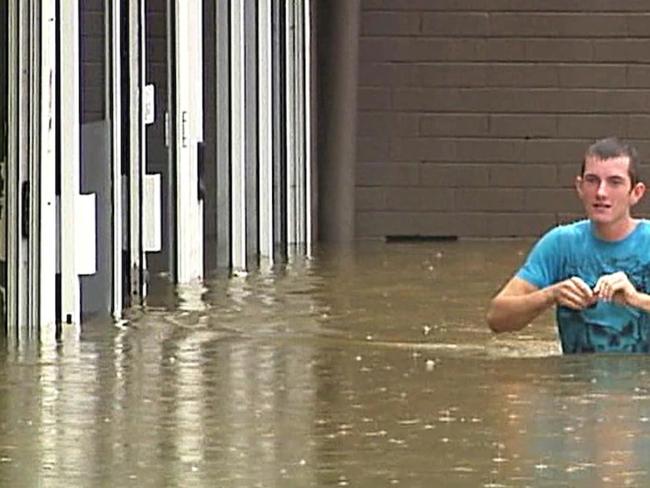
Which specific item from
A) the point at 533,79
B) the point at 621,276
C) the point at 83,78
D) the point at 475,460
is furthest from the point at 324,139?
the point at 475,460

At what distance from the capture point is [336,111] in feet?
63.7

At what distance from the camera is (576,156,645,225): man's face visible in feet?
26.1

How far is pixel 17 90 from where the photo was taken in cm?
1012

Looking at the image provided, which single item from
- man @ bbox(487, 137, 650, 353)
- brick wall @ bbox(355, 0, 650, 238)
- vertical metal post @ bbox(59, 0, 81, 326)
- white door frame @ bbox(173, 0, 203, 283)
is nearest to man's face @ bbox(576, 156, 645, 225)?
man @ bbox(487, 137, 650, 353)

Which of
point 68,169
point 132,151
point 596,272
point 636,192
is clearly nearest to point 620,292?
point 596,272

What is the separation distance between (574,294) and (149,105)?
17.0 ft

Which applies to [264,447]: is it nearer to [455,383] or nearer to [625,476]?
[625,476]

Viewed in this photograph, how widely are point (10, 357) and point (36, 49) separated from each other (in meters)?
1.67

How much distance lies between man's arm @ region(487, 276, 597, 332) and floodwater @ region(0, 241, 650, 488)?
24 centimetres

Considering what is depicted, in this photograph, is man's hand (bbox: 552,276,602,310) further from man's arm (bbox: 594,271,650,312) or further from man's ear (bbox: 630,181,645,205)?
man's ear (bbox: 630,181,645,205)

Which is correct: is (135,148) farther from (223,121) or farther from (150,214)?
(223,121)

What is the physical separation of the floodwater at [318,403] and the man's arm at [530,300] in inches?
9.4

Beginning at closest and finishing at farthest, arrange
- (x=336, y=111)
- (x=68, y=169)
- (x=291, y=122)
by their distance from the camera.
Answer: (x=68, y=169), (x=291, y=122), (x=336, y=111)

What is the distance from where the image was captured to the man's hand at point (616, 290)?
774 centimetres
